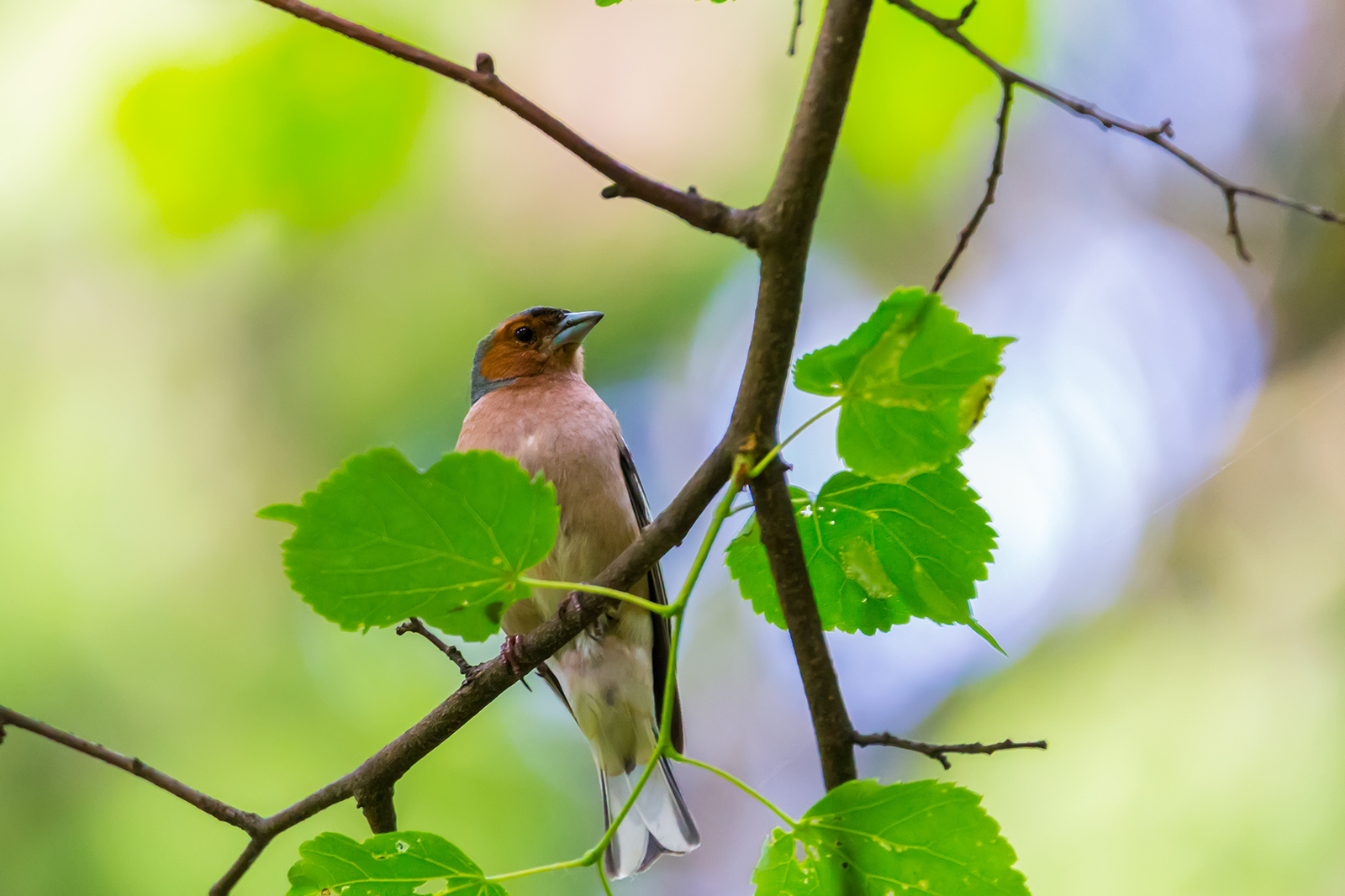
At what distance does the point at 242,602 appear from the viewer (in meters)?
7.73

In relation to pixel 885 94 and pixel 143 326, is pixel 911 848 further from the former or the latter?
pixel 143 326

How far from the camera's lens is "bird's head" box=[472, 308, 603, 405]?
466 cm

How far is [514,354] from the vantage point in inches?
186

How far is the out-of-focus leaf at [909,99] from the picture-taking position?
6941 millimetres

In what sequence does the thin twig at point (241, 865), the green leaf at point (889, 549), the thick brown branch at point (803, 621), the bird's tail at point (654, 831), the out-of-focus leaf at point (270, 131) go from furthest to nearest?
the out-of-focus leaf at point (270, 131), the bird's tail at point (654, 831), the thin twig at point (241, 865), the green leaf at point (889, 549), the thick brown branch at point (803, 621)

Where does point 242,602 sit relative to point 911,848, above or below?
above

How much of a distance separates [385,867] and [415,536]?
1.78 ft

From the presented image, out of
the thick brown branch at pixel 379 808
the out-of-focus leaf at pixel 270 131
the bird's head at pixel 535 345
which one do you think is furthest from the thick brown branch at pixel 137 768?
the out-of-focus leaf at pixel 270 131

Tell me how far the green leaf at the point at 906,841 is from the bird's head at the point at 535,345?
3.23 meters

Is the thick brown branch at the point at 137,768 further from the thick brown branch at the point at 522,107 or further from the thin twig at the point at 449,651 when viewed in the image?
the thick brown branch at the point at 522,107

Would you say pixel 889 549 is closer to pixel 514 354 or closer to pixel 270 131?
pixel 514 354

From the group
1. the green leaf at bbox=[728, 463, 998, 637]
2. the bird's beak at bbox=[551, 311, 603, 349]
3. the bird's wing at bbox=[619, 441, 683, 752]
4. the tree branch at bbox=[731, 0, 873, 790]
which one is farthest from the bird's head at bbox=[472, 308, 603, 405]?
the tree branch at bbox=[731, 0, 873, 790]

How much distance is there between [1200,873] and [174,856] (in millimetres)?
5914

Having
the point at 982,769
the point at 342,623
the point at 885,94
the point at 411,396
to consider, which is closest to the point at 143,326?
the point at 411,396
